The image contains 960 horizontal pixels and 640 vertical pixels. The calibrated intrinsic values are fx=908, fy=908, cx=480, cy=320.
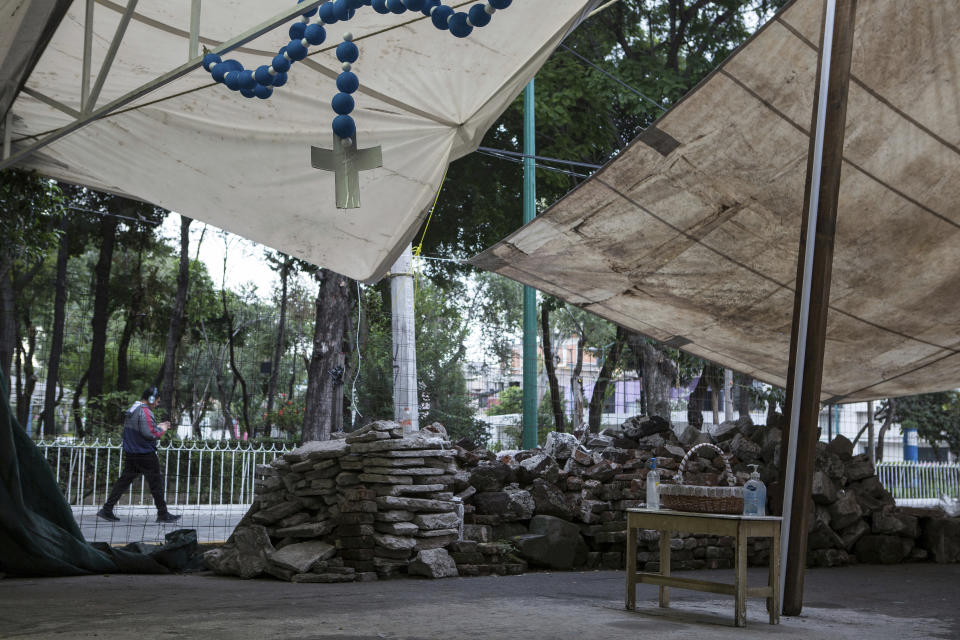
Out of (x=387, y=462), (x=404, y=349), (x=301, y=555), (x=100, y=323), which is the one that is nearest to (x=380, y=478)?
(x=387, y=462)

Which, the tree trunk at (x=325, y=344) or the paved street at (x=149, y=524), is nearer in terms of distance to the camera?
the paved street at (x=149, y=524)

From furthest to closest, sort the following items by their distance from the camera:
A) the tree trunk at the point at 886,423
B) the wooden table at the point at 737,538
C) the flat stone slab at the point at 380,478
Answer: the tree trunk at the point at 886,423 → the flat stone slab at the point at 380,478 → the wooden table at the point at 737,538

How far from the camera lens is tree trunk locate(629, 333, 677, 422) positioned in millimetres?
13586

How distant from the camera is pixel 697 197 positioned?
5.83 m

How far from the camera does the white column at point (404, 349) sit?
8188mm

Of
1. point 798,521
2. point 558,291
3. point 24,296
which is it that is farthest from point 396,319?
point 24,296

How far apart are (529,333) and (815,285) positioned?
5556 millimetres

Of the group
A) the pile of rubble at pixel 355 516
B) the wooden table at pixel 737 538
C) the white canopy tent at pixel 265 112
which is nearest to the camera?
the wooden table at pixel 737 538

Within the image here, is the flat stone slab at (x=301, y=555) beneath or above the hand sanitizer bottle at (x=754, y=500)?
beneath

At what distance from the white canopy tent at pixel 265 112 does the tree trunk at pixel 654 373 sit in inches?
300

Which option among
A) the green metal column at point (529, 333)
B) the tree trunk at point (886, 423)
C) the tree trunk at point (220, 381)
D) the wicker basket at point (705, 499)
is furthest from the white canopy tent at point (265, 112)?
the tree trunk at point (886, 423)

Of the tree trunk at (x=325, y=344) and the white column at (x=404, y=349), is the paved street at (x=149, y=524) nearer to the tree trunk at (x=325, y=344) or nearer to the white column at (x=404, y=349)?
A: the white column at (x=404, y=349)

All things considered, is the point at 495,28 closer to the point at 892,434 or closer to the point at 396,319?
the point at 396,319

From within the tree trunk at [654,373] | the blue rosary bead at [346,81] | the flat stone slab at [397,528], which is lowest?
the flat stone slab at [397,528]
